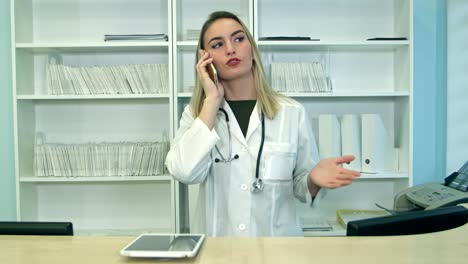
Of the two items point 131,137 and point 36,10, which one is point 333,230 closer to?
point 131,137

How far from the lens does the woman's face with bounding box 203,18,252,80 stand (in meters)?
1.75

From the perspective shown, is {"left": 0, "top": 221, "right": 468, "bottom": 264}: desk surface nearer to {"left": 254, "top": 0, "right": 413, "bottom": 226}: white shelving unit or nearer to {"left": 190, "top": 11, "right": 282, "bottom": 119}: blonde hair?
{"left": 190, "top": 11, "right": 282, "bottom": 119}: blonde hair

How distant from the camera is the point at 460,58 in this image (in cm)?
278

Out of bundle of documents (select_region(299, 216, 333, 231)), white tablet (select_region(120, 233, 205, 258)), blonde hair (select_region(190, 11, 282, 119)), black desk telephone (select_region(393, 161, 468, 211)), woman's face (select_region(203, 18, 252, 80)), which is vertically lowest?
bundle of documents (select_region(299, 216, 333, 231))

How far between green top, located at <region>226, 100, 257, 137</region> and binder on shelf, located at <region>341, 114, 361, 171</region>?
1.06 metres

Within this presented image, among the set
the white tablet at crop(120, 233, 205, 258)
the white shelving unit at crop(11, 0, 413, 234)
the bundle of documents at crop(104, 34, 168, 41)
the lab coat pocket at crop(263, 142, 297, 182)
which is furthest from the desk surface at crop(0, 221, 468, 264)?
the white shelving unit at crop(11, 0, 413, 234)

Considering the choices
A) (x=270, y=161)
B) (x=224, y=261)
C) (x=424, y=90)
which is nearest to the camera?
(x=224, y=261)

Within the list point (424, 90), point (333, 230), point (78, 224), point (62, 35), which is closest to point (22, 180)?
point (78, 224)

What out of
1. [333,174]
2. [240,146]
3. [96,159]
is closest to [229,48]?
[240,146]

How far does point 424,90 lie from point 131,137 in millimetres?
2054

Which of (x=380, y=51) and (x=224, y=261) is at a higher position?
(x=380, y=51)

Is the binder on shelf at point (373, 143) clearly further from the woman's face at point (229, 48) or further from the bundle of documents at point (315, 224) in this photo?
the woman's face at point (229, 48)

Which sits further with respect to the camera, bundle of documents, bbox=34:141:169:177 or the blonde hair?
bundle of documents, bbox=34:141:169:177

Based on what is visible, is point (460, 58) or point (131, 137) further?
point (131, 137)
